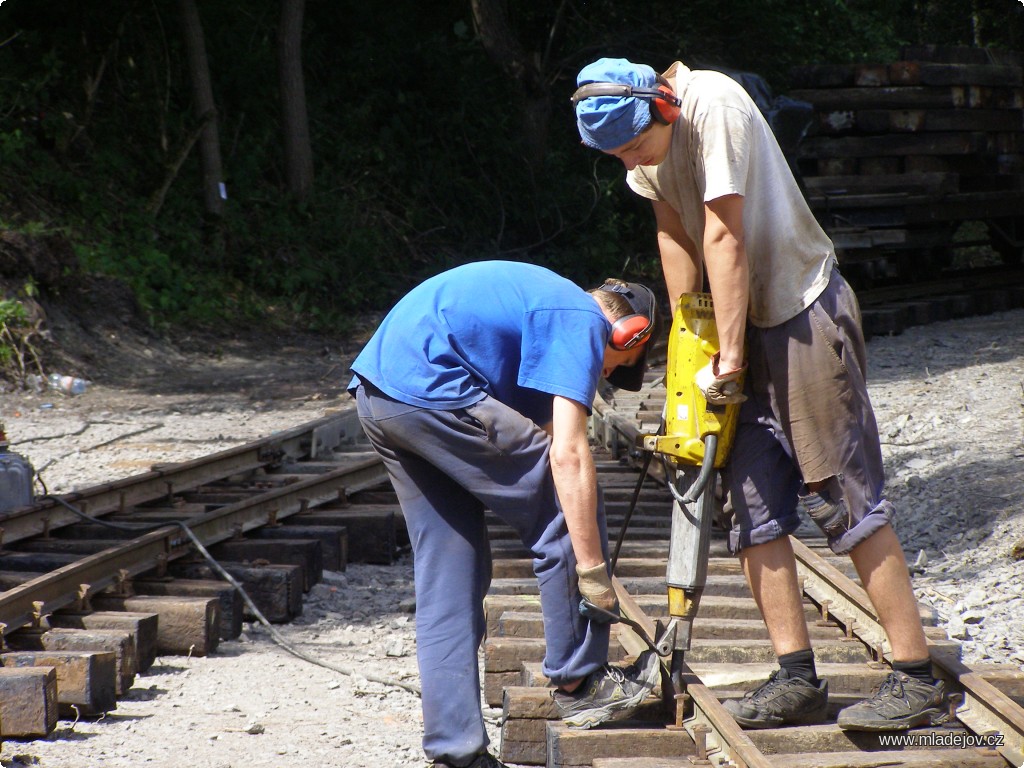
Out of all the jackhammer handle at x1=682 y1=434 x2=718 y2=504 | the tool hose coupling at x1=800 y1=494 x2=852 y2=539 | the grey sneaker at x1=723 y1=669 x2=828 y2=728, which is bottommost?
the grey sneaker at x1=723 y1=669 x2=828 y2=728

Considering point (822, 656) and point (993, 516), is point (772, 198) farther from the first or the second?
point (993, 516)

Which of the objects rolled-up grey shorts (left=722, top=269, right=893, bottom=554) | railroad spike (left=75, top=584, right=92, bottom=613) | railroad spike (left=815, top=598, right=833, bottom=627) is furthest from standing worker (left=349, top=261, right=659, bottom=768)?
railroad spike (left=75, top=584, right=92, bottom=613)

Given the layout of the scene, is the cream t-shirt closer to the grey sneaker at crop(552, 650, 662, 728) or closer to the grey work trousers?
the grey work trousers

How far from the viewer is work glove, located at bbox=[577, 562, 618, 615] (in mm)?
2955

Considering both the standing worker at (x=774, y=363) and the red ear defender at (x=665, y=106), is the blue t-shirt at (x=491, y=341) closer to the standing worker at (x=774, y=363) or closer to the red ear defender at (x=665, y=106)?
the standing worker at (x=774, y=363)

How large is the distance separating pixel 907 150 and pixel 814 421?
11642mm

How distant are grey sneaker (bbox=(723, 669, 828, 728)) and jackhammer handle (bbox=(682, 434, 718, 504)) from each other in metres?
0.54

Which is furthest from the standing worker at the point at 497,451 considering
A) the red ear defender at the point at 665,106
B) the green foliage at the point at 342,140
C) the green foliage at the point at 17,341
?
the green foliage at the point at 342,140

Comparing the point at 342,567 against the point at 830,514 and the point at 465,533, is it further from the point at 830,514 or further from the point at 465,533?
the point at 830,514

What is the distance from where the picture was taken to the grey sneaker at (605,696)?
3.07 m

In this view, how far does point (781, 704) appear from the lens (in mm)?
3068

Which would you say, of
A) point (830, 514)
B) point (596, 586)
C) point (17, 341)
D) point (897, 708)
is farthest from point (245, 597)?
point (17, 341)

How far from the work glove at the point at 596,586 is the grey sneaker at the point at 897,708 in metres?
0.68

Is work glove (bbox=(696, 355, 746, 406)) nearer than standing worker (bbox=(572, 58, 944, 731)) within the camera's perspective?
No
